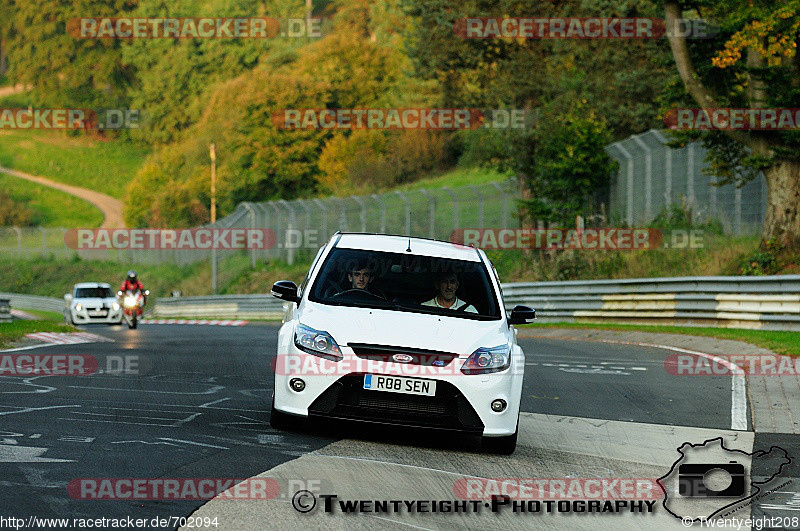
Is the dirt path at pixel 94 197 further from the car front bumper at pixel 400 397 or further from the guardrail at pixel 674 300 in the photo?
the car front bumper at pixel 400 397

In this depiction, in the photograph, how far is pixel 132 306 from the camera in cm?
3191


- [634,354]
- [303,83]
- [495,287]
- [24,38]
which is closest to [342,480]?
[495,287]

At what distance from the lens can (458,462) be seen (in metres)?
8.95

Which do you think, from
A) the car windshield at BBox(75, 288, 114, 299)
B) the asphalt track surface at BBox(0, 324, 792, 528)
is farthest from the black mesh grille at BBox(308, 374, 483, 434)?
the car windshield at BBox(75, 288, 114, 299)

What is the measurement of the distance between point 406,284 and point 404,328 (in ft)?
4.38

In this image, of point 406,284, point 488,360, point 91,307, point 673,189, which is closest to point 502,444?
point 488,360

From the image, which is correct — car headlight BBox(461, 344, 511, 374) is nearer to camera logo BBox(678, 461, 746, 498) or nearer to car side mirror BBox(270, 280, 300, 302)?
camera logo BBox(678, 461, 746, 498)

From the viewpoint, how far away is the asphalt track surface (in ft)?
24.6

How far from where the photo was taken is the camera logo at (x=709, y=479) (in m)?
8.07

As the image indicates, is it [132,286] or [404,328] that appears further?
[132,286]

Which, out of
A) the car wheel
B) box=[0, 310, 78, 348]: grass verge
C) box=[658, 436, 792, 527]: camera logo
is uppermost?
the car wheel

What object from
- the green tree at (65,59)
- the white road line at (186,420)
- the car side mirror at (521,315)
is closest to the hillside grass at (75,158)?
the green tree at (65,59)

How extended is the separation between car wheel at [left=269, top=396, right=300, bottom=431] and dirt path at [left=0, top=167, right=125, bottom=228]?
349 feet

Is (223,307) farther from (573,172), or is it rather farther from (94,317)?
(573,172)
